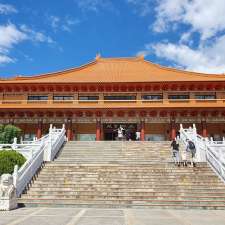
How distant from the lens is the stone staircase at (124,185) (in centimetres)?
1152

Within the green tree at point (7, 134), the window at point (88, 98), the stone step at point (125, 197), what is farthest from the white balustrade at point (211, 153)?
the window at point (88, 98)

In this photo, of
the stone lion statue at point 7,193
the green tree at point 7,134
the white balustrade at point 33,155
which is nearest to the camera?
the stone lion statue at point 7,193

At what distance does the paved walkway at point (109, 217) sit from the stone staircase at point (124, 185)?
1.18m

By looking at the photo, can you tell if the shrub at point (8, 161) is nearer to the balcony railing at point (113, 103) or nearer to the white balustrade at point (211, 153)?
the white balustrade at point (211, 153)

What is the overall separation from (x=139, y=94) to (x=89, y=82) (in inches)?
189

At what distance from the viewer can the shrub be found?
12.9 m

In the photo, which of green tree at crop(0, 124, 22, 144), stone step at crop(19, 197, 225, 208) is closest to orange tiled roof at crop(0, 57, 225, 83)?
green tree at crop(0, 124, 22, 144)

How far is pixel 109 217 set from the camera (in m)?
8.95

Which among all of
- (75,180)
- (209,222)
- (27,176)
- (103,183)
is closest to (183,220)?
(209,222)

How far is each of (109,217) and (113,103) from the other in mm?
19593

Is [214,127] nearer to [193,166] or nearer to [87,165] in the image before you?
[193,166]

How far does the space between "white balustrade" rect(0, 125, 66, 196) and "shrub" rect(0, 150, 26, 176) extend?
1.66ft

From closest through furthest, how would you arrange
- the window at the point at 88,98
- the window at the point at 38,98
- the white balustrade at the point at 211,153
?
the white balustrade at the point at 211,153
the window at the point at 88,98
the window at the point at 38,98

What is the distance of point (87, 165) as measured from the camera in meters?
14.9
